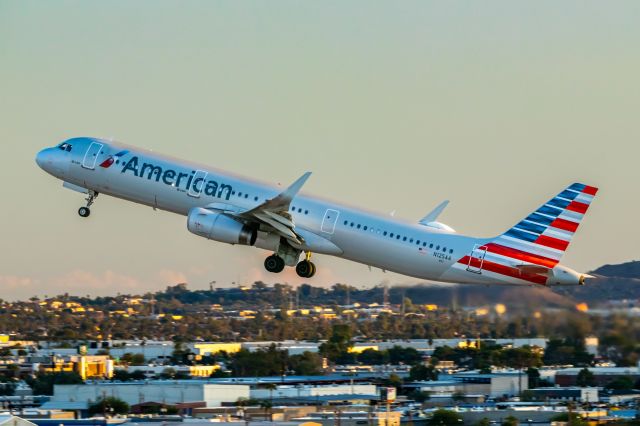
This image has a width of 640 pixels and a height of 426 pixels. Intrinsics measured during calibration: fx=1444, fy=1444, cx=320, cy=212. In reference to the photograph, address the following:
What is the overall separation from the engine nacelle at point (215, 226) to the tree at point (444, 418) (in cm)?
1939

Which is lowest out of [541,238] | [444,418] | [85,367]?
[444,418]

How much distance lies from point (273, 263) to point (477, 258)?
36.1 feet

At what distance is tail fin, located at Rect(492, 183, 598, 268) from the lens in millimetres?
67875

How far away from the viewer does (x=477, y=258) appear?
6938 centimetres

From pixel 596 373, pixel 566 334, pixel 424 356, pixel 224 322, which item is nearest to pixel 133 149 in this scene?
pixel 566 334

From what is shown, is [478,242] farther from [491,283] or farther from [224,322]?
[224,322]

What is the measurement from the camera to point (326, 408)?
94.0 m

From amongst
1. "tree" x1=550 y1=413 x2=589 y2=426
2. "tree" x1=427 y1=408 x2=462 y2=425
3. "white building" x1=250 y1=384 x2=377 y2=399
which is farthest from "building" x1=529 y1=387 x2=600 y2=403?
"tree" x1=427 y1=408 x2=462 y2=425

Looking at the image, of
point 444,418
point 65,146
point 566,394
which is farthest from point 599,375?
point 65,146

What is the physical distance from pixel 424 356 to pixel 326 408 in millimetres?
59754

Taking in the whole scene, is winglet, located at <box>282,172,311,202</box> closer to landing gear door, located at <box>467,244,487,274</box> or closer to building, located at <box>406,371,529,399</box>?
landing gear door, located at <box>467,244,487,274</box>

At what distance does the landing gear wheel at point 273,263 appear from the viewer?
2916 inches

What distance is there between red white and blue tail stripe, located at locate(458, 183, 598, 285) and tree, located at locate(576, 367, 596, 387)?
5386 cm

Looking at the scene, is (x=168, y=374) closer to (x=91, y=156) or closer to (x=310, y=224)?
(x=91, y=156)
